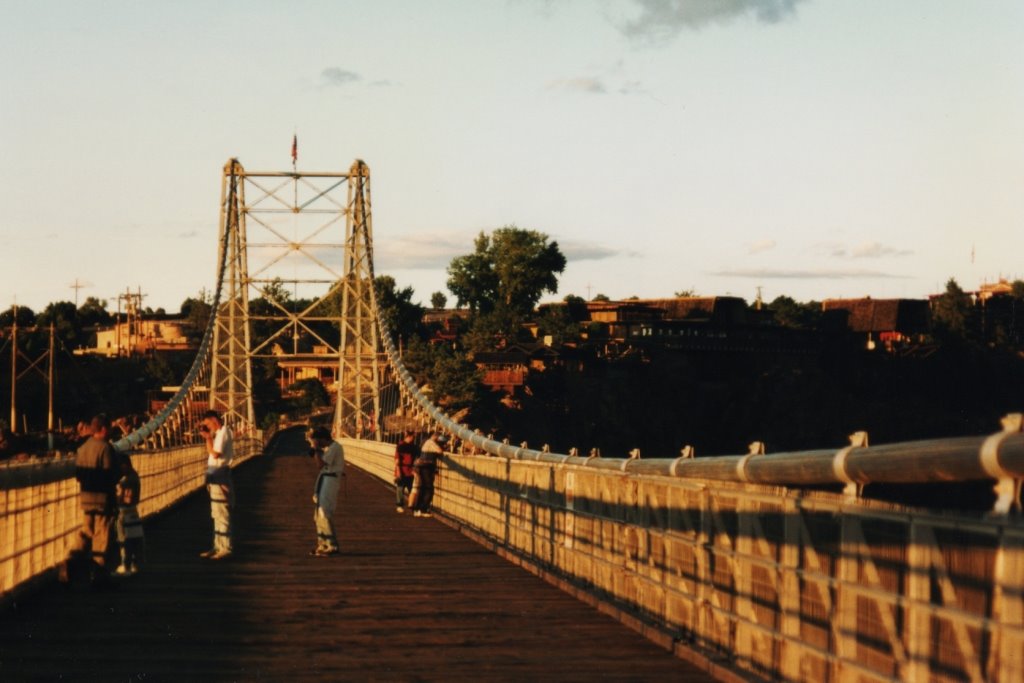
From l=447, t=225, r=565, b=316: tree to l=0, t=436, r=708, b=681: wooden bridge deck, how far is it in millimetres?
137710

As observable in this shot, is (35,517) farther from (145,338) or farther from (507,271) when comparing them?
(145,338)

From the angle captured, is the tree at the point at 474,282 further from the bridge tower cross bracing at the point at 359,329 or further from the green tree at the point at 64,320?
the bridge tower cross bracing at the point at 359,329

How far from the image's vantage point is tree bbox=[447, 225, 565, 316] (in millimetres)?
155875

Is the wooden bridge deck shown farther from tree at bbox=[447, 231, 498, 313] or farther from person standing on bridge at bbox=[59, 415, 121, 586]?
tree at bbox=[447, 231, 498, 313]

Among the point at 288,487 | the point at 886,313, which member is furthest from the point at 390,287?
the point at 288,487

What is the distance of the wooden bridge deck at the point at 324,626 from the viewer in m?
9.26

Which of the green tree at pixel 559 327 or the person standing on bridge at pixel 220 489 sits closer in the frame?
the person standing on bridge at pixel 220 489

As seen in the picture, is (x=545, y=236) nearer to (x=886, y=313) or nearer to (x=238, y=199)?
(x=886, y=313)

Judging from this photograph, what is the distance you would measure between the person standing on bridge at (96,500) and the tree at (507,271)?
460 ft

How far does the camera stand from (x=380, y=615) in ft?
39.5

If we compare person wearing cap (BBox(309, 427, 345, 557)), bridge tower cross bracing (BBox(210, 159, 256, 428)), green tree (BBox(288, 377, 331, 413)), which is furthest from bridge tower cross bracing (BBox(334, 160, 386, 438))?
person wearing cap (BBox(309, 427, 345, 557))

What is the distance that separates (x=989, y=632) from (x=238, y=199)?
308 ft

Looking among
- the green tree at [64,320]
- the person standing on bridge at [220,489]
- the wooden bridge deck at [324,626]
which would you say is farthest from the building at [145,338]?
the wooden bridge deck at [324,626]

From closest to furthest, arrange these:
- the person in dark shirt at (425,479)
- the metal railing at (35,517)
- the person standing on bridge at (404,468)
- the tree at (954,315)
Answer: the metal railing at (35,517), the person in dark shirt at (425,479), the person standing on bridge at (404,468), the tree at (954,315)
